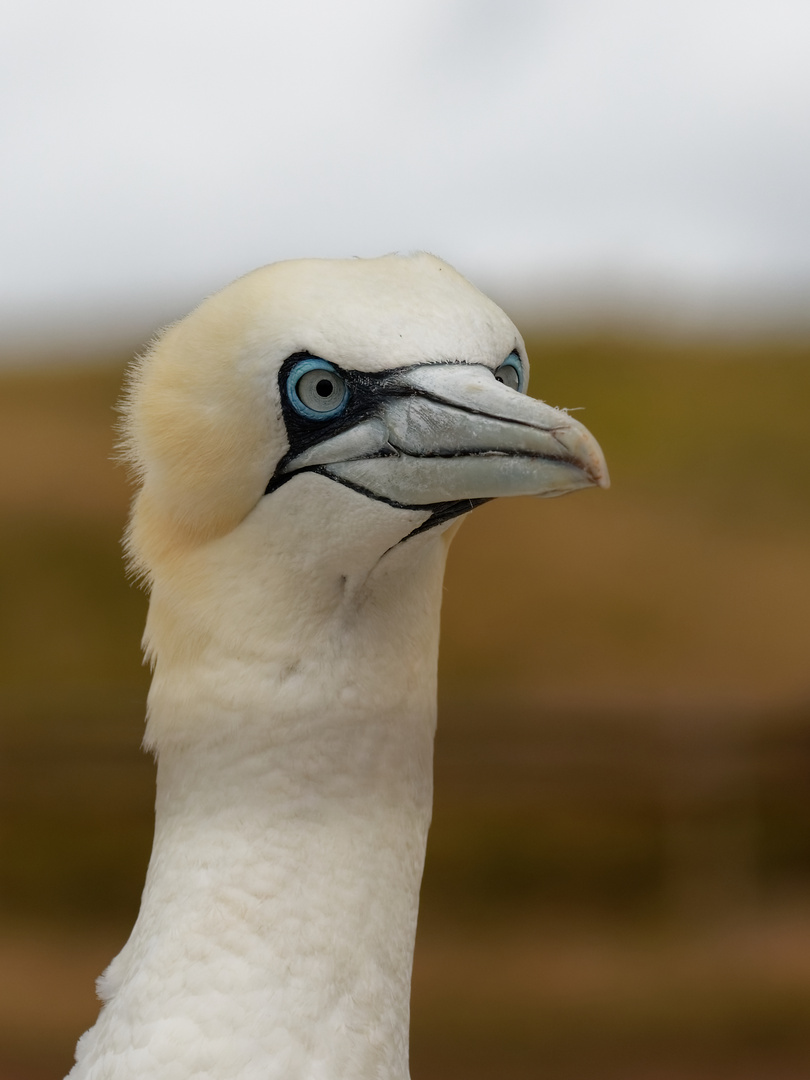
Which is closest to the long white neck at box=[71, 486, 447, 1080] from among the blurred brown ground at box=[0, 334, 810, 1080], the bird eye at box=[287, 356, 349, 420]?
the bird eye at box=[287, 356, 349, 420]

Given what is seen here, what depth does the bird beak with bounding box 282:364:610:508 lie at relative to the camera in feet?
4.34

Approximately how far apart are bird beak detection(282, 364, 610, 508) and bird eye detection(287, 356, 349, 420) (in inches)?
1.4

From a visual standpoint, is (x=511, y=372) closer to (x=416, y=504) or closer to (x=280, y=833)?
(x=416, y=504)

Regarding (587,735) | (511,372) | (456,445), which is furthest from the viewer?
(587,735)

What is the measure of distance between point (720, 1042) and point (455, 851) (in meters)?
1.31

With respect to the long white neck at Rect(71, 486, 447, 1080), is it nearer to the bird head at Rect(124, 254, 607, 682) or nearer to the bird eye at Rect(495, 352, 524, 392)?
the bird head at Rect(124, 254, 607, 682)

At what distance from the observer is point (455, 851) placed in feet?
14.5

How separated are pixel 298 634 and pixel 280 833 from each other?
0.27m

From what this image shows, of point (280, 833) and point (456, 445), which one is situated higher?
point (456, 445)

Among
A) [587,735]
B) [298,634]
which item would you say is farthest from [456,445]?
[587,735]

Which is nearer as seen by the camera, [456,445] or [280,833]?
[456,445]

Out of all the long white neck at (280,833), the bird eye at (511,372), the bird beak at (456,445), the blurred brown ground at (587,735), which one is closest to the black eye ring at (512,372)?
the bird eye at (511,372)

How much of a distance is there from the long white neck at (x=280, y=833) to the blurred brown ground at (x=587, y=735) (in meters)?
2.07

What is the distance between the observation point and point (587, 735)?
4250 mm
